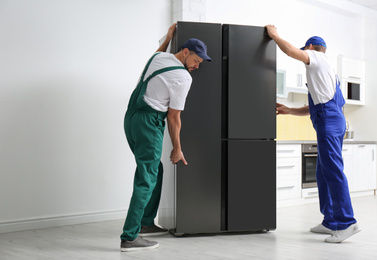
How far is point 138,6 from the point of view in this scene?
473cm

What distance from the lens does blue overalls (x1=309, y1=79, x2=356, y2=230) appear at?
343 cm

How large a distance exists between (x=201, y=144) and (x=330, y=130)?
0.98m

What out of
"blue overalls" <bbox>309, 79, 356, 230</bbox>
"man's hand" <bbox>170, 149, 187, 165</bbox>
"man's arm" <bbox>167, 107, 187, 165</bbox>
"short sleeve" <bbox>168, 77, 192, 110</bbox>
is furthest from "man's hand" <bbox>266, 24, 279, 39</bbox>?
"man's hand" <bbox>170, 149, 187, 165</bbox>

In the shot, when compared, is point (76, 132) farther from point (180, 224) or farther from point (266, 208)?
point (266, 208)

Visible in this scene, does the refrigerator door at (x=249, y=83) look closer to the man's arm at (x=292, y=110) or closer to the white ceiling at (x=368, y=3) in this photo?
the man's arm at (x=292, y=110)

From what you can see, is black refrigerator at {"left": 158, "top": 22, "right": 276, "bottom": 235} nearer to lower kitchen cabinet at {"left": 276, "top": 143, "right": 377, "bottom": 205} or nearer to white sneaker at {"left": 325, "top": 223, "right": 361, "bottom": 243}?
white sneaker at {"left": 325, "top": 223, "right": 361, "bottom": 243}

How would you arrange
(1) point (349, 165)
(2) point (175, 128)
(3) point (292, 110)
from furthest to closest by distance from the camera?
(1) point (349, 165) → (3) point (292, 110) → (2) point (175, 128)

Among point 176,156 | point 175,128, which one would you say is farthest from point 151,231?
point 175,128

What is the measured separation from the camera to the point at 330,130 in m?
3.47

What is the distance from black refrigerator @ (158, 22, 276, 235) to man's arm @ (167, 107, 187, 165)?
0.71ft

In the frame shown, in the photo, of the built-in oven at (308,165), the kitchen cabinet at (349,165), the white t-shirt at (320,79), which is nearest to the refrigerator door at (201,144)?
the white t-shirt at (320,79)

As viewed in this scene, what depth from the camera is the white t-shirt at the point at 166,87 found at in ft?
10.1

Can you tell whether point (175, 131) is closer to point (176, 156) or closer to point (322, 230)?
point (176, 156)

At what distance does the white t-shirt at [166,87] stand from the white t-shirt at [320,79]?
1.03 meters
